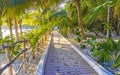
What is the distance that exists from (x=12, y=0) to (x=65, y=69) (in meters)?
6.09

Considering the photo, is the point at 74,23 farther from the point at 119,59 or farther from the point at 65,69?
the point at 119,59

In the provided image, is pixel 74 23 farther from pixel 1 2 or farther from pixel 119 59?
pixel 119 59

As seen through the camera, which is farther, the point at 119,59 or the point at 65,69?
the point at 65,69

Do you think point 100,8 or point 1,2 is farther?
point 1,2

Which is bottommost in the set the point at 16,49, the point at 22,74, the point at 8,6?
the point at 22,74

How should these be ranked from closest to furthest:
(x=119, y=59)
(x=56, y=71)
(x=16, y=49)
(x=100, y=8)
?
(x=100, y=8), (x=119, y=59), (x=56, y=71), (x=16, y=49)

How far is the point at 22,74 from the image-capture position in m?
8.66

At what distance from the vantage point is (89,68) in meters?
7.27

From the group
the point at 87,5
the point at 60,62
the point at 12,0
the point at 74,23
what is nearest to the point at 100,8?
the point at 60,62

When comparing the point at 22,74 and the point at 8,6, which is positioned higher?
the point at 8,6

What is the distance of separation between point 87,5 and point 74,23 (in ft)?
12.2

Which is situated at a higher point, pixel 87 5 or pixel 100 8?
pixel 87 5

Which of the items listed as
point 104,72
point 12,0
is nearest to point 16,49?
point 12,0

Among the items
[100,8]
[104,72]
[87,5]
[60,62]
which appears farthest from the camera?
[87,5]
